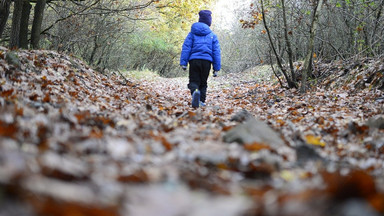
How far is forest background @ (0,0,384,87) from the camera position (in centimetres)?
866

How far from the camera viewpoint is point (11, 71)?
5.09 metres

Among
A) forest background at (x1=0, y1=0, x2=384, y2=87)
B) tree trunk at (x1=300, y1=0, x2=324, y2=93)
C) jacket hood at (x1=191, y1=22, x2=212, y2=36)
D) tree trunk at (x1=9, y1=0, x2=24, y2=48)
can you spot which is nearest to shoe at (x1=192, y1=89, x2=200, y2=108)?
jacket hood at (x1=191, y1=22, x2=212, y2=36)

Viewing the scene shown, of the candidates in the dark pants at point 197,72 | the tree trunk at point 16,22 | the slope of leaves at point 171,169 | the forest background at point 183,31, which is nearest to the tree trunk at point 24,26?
the forest background at point 183,31

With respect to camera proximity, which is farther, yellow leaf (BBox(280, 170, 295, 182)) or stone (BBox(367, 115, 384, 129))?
stone (BBox(367, 115, 384, 129))

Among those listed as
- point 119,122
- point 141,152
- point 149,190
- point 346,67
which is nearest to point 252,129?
point 141,152

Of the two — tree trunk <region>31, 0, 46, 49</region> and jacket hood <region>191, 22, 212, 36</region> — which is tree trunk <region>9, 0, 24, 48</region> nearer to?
tree trunk <region>31, 0, 46, 49</region>

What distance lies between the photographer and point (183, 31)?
2425cm

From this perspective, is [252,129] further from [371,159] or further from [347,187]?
[347,187]

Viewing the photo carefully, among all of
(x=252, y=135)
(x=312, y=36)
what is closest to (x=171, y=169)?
(x=252, y=135)

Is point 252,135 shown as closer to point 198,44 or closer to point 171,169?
point 171,169

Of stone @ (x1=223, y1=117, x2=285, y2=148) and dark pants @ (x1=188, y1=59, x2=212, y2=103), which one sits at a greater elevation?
dark pants @ (x1=188, y1=59, x2=212, y2=103)

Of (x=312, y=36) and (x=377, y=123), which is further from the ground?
(x=312, y=36)

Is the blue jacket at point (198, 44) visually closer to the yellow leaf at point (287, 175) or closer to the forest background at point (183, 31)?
the forest background at point (183, 31)

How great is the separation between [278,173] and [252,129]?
92 cm
